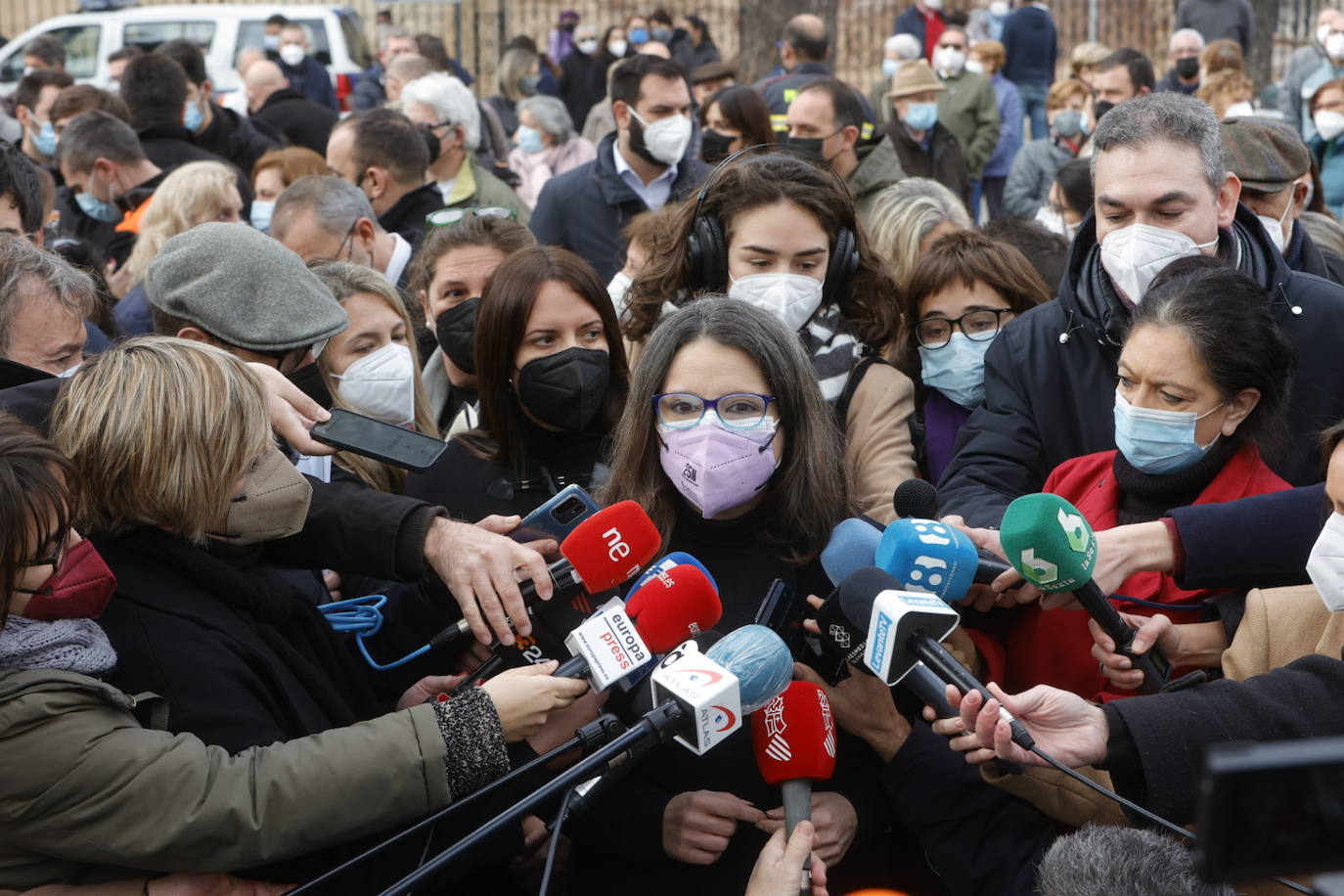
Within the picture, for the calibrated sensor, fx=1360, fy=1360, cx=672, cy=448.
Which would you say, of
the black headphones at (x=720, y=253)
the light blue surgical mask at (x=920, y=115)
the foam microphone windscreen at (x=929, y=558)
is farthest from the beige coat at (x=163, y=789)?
the light blue surgical mask at (x=920, y=115)

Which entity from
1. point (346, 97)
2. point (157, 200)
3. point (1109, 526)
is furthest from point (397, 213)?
point (346, 97)

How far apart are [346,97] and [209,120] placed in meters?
6.36

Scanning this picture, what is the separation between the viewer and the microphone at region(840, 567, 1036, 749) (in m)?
2.17

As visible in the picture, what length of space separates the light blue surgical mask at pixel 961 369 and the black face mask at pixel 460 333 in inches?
56.9

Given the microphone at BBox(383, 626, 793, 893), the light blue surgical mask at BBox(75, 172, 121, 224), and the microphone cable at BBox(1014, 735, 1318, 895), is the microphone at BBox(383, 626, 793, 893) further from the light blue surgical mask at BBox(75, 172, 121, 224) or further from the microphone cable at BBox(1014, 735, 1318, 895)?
the light blue surgical mask at BBox(75, 172, 121, 224)

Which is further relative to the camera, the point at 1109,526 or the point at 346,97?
the point at 346,97

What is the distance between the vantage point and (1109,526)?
121 inches

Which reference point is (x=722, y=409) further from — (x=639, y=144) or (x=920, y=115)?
(x=920, y=115)

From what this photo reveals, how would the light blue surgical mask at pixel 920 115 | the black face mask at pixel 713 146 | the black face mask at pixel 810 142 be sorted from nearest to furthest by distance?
1. the black face mask at pixel 810 142
2. the black face mask at pixel 713 146
3. the light blue surgical mask at pixel 920 115

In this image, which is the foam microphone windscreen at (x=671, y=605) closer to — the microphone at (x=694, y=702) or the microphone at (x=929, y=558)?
the microphone at (x=694, y=702)

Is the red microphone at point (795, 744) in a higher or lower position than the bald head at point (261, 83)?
higher

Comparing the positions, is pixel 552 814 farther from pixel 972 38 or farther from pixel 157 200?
pixel 972 38

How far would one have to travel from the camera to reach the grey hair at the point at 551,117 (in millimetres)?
10719

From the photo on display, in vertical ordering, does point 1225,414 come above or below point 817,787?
above
